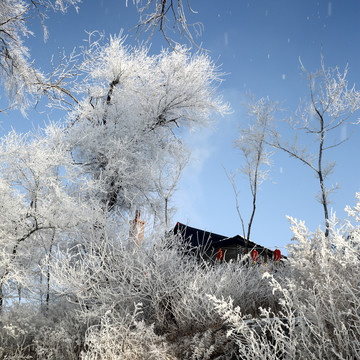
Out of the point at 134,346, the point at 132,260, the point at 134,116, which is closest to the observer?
the point at 134,346

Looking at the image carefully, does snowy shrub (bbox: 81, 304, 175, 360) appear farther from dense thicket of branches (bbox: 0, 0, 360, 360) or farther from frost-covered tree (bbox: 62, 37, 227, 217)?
frost-covered tree (bbox: 62, 37, 227, 217)

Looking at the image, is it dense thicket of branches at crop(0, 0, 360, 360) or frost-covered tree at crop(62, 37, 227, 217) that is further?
frost-covered tree at crop(62, 37, 227, 217)

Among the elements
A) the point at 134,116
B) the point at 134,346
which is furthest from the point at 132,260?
the point at 134,116

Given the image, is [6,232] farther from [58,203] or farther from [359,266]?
[359,266]

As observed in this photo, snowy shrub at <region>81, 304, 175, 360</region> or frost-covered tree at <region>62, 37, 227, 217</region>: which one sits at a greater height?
frost-covered tree at <region>62, 37, 227, 217</region>

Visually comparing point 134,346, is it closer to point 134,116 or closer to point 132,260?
point 132,260

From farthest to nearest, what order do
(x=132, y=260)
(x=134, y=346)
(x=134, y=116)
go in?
1. (x=134, y=116)
2. (x=132, y=260)
3. (x=134, y=346)

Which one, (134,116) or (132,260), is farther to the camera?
(134,116)

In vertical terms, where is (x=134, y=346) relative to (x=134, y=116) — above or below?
below

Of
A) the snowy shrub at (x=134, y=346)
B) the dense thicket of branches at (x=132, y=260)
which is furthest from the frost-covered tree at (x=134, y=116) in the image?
the snowy shrub at (x=134, y=346)

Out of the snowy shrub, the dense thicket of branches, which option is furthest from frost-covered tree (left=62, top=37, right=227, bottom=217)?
the snowy shrub

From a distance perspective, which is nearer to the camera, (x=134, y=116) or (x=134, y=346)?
(x=134, y=346)

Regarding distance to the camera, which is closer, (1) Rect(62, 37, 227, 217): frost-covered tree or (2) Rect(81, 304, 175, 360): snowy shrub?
(2) Rect(81, 304, 175, 360): snowy shrub

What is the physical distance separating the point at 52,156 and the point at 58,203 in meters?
1.14
